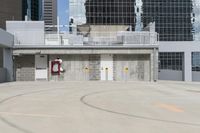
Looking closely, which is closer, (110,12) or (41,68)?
(41,68)

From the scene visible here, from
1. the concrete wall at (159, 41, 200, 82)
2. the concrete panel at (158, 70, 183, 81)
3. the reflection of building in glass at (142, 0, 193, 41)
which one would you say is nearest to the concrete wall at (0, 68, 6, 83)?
the concrete wall at (159, 41, 200, 82)

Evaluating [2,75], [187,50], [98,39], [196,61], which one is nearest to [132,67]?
[98,39]

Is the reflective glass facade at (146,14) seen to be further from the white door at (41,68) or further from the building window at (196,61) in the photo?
the white door at (41,68)

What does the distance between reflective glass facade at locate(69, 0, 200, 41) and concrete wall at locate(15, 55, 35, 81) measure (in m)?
40.9

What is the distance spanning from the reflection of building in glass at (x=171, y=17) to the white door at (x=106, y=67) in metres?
49.1

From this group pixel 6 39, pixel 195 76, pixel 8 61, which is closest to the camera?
pixel 6 39

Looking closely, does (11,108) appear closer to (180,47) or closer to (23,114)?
(23,114)

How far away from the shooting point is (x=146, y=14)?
9138 centimetres

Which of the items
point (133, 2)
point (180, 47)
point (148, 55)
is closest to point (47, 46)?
point (148, 55)

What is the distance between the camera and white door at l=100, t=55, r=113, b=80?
43406 millimetres

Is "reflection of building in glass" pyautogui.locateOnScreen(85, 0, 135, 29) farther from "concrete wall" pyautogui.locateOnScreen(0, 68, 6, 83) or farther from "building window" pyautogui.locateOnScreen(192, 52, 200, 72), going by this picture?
"concrete wall" pyautogui.locateOnScreen(0, 68, 6, 83)

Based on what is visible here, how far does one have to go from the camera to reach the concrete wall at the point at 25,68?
42.9 meters

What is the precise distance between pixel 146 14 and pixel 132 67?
49.7 m

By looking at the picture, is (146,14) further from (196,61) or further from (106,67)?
(106,67)
